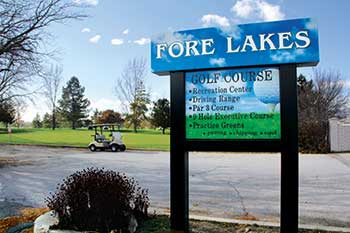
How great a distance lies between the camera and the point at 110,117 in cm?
4656

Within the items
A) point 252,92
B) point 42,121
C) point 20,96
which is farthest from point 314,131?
point 42,121

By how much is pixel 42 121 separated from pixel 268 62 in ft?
A: 189

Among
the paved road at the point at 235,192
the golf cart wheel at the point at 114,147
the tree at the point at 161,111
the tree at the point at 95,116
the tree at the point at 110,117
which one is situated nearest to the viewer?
the paved road at the point at 235,192

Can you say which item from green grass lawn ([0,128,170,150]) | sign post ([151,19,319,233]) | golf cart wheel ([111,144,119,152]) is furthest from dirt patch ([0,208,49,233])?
green grass lawn ([0,128,170,150])

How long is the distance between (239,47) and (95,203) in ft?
9.13

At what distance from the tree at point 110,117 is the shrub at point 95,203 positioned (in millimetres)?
38883

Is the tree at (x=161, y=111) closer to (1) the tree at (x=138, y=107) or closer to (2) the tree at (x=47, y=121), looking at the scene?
(1) the tree at (x=138, y=107)

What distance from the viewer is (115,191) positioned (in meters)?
4.57

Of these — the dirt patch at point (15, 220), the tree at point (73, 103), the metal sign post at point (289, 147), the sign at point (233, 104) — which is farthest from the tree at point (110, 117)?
the metal sign post at point (289, 147)

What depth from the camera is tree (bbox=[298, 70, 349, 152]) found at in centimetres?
2330

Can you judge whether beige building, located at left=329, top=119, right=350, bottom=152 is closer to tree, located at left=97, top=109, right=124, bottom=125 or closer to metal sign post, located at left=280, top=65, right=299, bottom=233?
metal sign post, located at left=280, top=65, right=299, bottom=233

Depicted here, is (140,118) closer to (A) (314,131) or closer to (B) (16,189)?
(A) (314,131)

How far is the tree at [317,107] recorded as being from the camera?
23.3 m

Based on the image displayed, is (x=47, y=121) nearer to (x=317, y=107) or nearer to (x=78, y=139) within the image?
(x=78, y=139)
